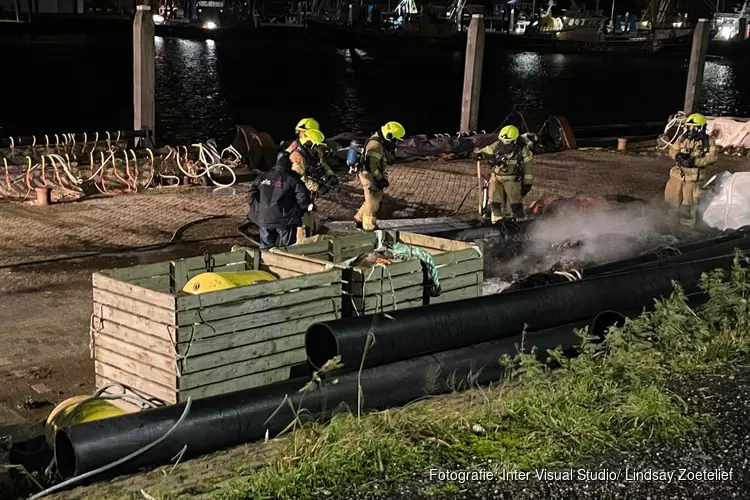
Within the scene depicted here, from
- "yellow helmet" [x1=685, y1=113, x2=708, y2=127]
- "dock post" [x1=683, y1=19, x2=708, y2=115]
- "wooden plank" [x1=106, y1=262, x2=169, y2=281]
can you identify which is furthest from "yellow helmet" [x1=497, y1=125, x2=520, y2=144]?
"dock post" [x1=683, y1=19, x2=708, y2=115]

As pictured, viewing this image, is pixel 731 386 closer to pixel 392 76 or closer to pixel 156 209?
pixel 156 209

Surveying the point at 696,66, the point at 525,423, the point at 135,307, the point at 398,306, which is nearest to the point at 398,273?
the point at 398,306

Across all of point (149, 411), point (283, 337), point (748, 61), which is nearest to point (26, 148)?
point (283, 337)

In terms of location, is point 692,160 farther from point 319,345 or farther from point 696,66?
point 696,66

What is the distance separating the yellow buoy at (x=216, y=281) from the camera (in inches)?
282

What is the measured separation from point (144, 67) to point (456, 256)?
9874 mm

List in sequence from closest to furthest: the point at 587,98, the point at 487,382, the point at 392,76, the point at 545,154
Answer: the point at 487,382, the point at 545,154, the point at 587,98, the point at 392,76

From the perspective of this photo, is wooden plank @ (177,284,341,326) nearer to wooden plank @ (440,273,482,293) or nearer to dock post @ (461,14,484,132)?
wooden plank @ (440,273,482,293)

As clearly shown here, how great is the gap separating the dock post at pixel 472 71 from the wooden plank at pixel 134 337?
14.9 metres

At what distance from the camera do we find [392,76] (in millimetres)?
70625

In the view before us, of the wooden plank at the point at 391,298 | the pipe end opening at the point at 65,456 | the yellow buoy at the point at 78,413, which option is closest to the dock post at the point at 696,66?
the wooden plank at the point at 391,298

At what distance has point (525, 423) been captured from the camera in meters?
5.73

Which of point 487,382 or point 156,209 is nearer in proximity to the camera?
point 487,382

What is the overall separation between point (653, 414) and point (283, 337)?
8.17ft
